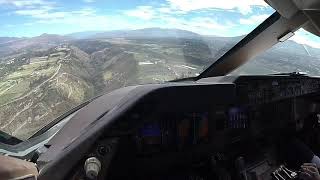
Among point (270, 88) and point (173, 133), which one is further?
point (270, 88)

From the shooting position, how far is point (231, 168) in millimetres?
2400

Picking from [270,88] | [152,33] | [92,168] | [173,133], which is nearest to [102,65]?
[152,33]

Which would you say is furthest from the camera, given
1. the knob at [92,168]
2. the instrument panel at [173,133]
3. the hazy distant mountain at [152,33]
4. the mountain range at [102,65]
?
the hazy distant mountain at [152,33]

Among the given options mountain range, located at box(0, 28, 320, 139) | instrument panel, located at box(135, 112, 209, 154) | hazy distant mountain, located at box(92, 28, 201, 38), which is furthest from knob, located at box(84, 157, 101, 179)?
hazy distant mountain, located at box(92, 28, 201, 38)

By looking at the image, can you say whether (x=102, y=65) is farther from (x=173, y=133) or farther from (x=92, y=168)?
(x=92, y=168)

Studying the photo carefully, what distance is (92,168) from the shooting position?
1.52 meters

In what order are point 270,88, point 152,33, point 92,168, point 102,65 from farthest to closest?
point 102,65 < point 152,33 < point 270,88 < point 92,168

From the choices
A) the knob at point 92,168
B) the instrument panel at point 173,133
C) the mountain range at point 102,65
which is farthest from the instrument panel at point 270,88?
the knob at point 92,168

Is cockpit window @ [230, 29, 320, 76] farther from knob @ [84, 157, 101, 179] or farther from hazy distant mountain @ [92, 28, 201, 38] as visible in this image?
knob @ [84, 157, 101, 179]

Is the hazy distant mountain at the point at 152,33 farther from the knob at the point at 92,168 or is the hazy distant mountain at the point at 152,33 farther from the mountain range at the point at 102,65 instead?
the knob at the point at 92,168

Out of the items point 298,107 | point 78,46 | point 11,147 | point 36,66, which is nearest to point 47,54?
point 36,66

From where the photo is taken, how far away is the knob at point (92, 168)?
1.51m

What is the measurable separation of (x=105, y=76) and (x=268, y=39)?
6.14ft

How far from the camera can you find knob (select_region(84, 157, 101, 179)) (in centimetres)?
151
